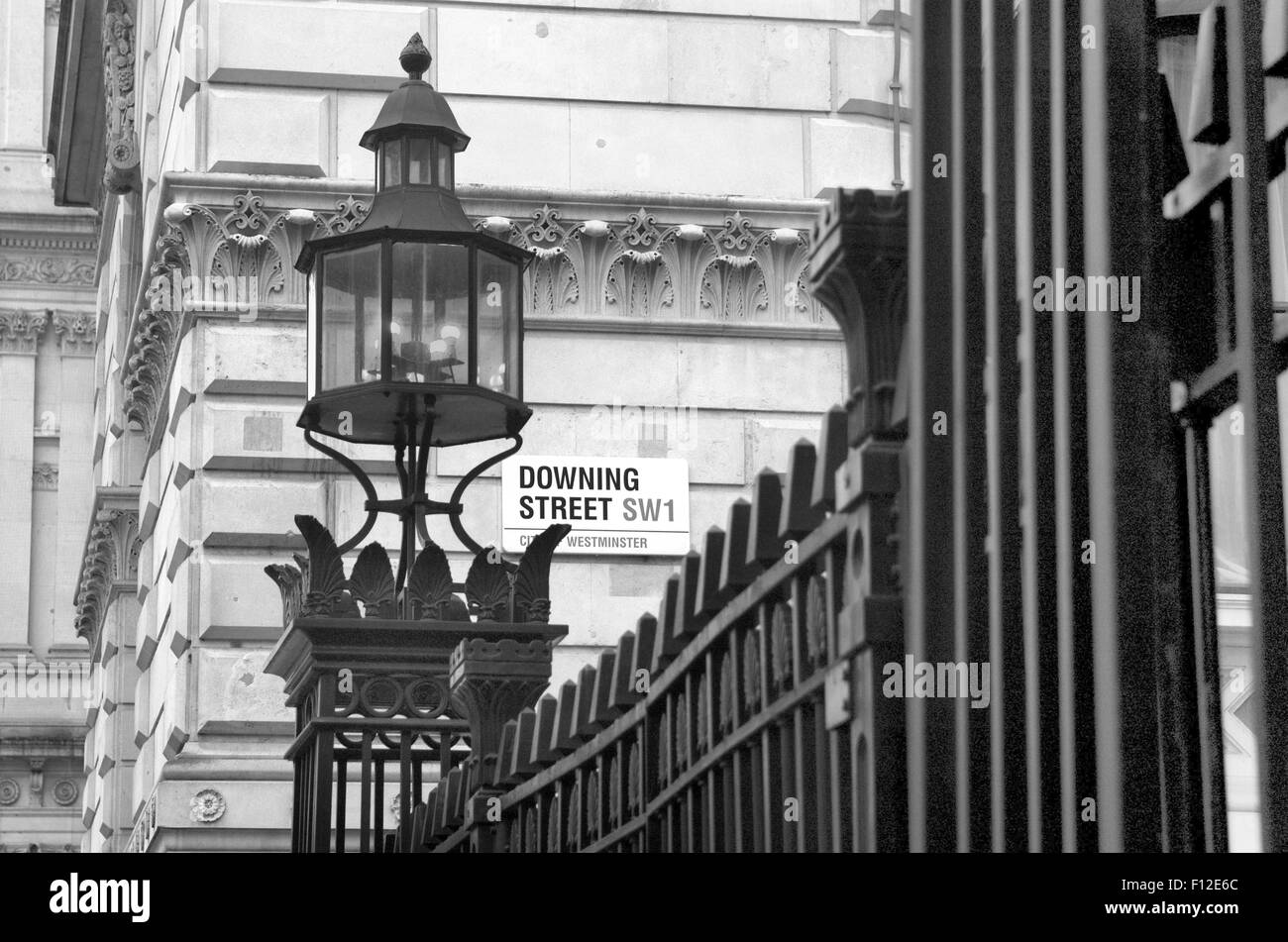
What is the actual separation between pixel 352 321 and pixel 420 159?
1.76 feet

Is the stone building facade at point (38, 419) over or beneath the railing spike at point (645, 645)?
over

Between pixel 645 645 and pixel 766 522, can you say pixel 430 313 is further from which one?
pixel 766 522

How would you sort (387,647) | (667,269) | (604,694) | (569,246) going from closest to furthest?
(604,694), (387,647), (569,246), (667,269)

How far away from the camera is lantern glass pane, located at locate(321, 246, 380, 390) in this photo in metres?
7.09

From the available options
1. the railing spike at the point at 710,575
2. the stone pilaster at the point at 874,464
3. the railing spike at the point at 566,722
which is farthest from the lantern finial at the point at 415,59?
the stone pilaster at the point at 874,464

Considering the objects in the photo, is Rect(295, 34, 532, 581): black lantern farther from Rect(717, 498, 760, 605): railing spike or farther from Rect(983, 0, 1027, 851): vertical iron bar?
Rect(983, 0, 1027, 851): vertical iron bar

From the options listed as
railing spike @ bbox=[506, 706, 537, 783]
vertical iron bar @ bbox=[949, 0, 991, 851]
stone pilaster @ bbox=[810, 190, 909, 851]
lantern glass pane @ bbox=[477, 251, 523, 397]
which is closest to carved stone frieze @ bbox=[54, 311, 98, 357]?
lantern glass pane @ bbox=[477, 251, 523, 397]

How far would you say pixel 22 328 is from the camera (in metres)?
34.9

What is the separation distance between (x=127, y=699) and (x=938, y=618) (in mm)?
16813

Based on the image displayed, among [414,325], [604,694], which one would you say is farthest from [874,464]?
[414,325]

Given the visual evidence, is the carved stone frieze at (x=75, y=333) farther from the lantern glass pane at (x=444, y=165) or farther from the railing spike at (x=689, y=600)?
the railing spike at (x=689, y=600)

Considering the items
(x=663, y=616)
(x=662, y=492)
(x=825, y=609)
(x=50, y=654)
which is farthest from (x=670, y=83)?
(x=50, y=654)

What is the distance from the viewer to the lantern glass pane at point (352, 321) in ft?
23.2

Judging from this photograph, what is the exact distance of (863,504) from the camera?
316 centimetres
